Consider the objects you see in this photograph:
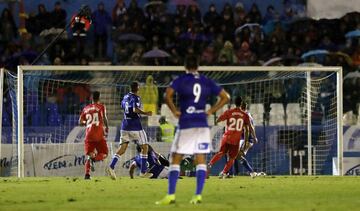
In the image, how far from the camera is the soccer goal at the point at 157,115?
29000mm

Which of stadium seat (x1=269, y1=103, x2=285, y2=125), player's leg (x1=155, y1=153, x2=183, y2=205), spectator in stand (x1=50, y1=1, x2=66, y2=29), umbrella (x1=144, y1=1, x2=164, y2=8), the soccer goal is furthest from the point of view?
umbrella (x1=144, y1=1, x2=164, y2=8)

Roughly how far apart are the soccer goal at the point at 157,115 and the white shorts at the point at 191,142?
11866 mm

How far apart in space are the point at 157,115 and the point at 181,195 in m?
12.6

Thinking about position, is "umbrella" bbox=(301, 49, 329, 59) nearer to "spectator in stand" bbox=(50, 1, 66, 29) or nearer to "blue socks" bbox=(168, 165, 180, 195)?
"spectator in stand" bbox=(50, 1, 66, 29)

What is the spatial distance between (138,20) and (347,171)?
9255 mm

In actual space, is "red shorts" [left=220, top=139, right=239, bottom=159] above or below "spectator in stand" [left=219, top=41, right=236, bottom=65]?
below

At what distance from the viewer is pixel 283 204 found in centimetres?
1590

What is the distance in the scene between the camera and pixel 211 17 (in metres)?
35.5

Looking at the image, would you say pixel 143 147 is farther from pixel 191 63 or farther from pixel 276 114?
pixel 191 63

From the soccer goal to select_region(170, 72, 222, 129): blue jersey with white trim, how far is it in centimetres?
1172

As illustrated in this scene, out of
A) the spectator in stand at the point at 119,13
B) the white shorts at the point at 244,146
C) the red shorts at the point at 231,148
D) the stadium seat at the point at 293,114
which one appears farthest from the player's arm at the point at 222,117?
the spectator in stand at the point at 119,13

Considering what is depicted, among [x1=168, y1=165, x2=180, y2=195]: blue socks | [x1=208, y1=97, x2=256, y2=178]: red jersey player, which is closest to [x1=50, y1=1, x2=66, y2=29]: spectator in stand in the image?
[x1=208, y1=97, x2=256, y2=178]: red jersey player

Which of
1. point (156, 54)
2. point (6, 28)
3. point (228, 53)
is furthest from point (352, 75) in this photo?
point (6, 28)

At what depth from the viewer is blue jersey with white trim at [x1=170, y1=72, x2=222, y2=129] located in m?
16.2
